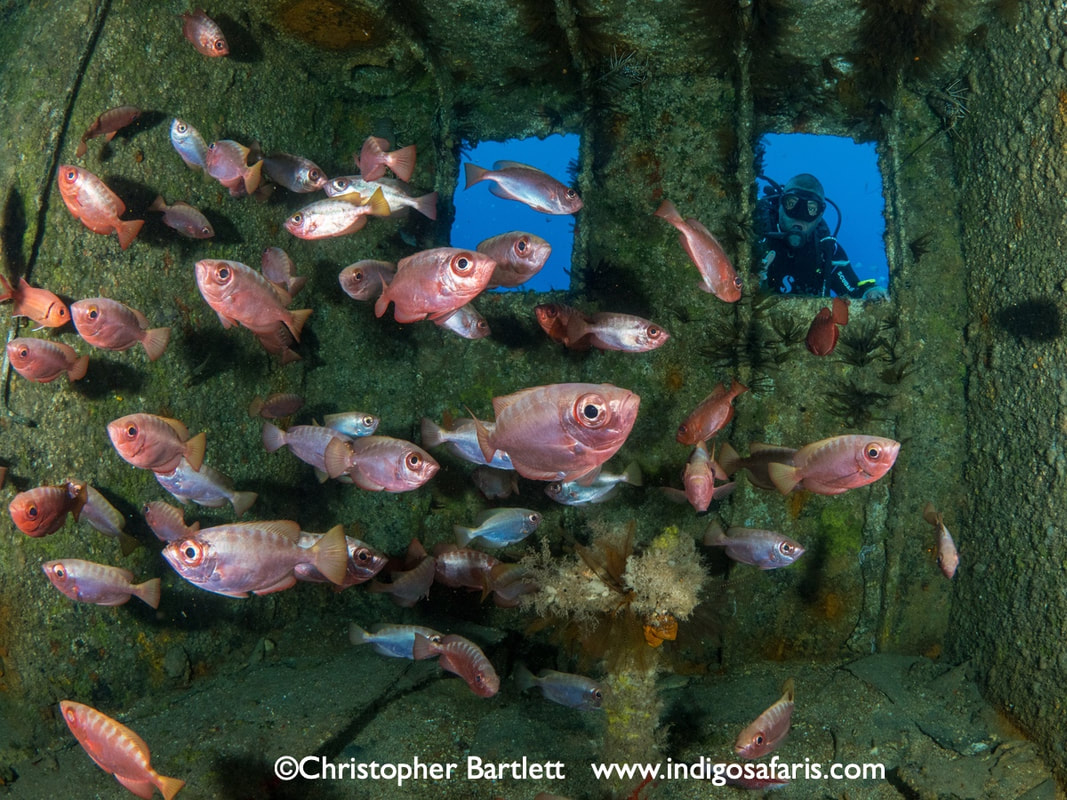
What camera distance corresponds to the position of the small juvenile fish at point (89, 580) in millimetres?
3286

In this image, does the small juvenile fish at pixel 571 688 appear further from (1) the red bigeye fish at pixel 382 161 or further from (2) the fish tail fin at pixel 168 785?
(1) the red bigeye fish at pixel 382 161

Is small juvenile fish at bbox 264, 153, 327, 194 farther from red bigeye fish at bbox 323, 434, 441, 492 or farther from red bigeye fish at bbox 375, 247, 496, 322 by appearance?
red bigeye fish at bbox 323, 434, 441, 492

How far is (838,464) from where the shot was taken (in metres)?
3.32

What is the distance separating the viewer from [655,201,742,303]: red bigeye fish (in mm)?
3492

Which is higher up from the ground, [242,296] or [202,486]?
[242,296]

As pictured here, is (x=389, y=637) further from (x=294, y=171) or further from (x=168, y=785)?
(x=294, y=171)

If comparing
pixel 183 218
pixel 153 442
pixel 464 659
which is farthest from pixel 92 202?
pixel 464 659

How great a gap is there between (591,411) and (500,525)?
2297 millimetres

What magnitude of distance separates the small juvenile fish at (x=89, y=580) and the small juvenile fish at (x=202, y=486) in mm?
607

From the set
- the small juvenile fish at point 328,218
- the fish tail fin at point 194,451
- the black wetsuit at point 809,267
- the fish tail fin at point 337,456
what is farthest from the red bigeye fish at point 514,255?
the black wetsuit at point 809,267

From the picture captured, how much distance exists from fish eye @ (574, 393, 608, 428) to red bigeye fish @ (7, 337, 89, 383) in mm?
3216

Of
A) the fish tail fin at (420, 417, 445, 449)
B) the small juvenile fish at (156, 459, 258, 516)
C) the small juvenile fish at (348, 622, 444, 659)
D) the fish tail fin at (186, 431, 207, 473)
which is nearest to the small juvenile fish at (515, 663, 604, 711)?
the small juvenile fish at (348, 622, 444, 659)

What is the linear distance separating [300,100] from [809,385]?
551cm

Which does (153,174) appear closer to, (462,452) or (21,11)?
(21,11)
